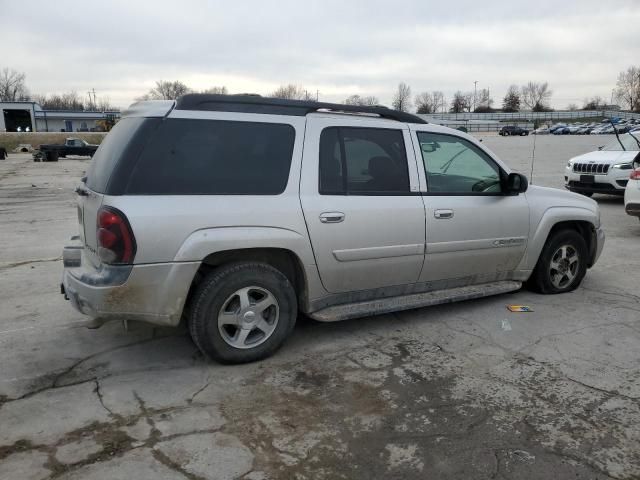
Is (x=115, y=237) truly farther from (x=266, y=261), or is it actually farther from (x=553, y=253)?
(x=553, y=253)

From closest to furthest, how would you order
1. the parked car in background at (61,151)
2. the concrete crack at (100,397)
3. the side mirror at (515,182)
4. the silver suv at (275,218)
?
the concrete crack at (100,397) < the silver suv at (275,218) < the side mirror at (515,182) < the parked car in background at (61,151)

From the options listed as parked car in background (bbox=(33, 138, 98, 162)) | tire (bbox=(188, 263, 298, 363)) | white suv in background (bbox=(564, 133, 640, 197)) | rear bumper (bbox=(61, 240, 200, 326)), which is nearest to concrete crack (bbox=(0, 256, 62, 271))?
rear bumper (bbox=(61, 240, 200, 326))

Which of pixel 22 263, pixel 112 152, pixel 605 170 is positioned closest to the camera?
pixel 112 152

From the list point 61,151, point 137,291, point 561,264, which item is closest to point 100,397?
point 137,291

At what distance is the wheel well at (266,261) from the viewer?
379 cm

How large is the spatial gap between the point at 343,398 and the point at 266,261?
119cm

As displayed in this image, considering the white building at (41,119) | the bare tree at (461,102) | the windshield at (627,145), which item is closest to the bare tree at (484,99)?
the bare tree at (461,102)

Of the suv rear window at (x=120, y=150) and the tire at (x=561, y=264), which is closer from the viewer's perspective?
the suv rear window at (x=120, y=150)

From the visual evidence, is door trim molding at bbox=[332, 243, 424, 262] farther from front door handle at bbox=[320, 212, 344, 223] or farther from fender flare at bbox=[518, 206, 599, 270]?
fender flare at bbox=[518, 206, 599, 270]

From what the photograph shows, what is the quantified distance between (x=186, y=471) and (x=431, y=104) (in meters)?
145

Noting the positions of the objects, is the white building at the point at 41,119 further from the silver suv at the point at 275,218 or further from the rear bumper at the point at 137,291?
the rear bumper at the point at 137,291

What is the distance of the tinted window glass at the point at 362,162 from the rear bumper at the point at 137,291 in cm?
126

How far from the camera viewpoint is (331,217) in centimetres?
402

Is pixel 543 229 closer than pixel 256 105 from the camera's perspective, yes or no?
No
